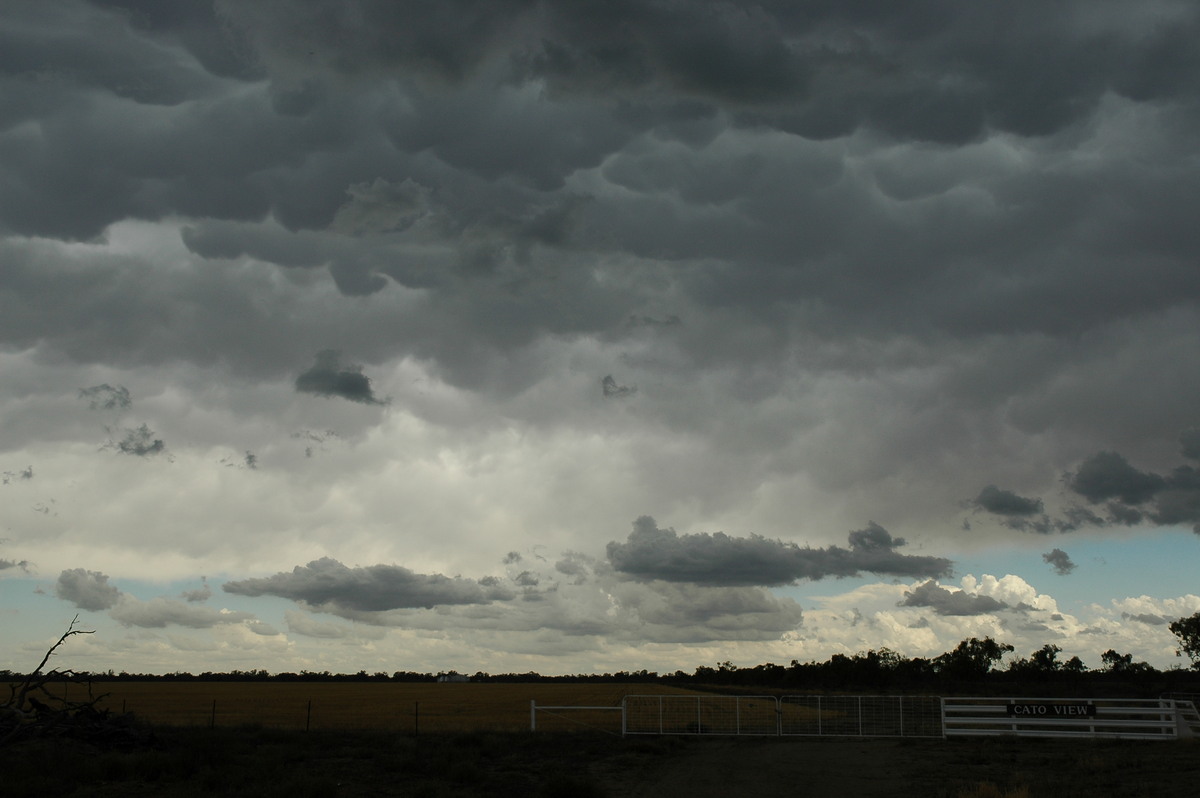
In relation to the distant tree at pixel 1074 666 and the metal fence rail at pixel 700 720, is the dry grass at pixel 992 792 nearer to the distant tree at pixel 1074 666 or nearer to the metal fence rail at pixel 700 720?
the metal fence rail at pixel 700 720

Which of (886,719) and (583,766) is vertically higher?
(583,766)

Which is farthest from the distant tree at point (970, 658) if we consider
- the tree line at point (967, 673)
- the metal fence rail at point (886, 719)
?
the metal fence rail at point (886, 719)

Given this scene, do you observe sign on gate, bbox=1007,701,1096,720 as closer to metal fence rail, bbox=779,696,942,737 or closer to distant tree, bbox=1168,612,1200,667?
metal fence rail, bbox=779,696,942,737

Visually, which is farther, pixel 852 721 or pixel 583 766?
pixel 852 721

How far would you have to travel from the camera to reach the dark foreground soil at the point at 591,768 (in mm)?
22969

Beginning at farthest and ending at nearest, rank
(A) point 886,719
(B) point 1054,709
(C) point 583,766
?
(A) point 886,719 → (B) point 1054,709 → (C) point 583,766

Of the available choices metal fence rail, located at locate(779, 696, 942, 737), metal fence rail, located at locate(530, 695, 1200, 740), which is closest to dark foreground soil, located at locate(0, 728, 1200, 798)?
metal fence rail, located at locate(530, 695, 1200, 740)

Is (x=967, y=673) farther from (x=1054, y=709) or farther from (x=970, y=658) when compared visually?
(x=1054, y=709)

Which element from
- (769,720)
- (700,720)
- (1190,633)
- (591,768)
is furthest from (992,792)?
(1190,633)

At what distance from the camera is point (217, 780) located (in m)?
24.7

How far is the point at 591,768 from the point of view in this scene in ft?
93.4

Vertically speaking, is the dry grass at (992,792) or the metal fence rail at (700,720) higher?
the dry grass at (992,792)

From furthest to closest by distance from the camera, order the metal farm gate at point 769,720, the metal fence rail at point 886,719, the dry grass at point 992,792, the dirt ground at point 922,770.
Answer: the metal farm gate at point 769,720 < the metal fence rail at point 886,719 < the dirt ground at point 922,770 < the dry grass at point 992,792

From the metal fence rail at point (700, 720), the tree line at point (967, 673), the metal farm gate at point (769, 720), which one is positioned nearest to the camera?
the metal farm gate at point (769, 720)
